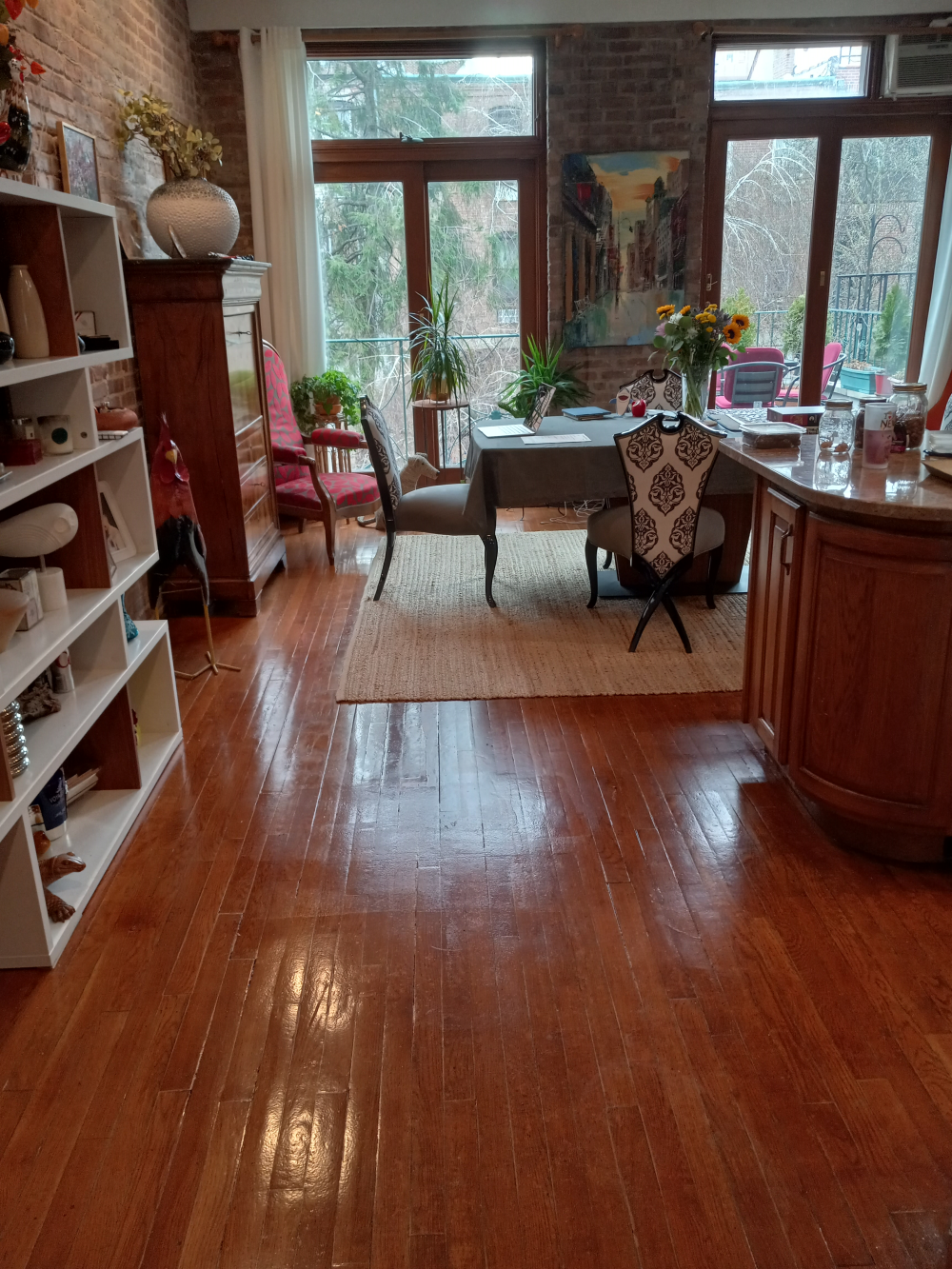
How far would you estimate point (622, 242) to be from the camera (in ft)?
20.4

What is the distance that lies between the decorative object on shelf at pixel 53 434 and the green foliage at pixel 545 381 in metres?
4.10

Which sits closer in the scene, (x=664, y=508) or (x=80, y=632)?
(x=80, y=632)

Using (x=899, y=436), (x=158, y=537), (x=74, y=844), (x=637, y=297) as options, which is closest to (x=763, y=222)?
(x=637, y=297)

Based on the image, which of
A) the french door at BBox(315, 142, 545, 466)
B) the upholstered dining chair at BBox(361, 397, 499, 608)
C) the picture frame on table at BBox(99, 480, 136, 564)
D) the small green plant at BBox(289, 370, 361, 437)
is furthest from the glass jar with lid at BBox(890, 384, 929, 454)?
the french door at BBox(315, 142, 545, 466)

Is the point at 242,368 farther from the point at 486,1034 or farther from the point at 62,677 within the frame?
the point at 486,1034

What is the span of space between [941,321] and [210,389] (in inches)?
188

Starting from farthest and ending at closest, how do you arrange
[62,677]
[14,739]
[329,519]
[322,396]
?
1. [322,396]
2. [329,519]
3. [62,677]
4. [14,739]

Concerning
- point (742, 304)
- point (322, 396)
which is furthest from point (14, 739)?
point (742, 304)

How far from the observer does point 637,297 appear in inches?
249

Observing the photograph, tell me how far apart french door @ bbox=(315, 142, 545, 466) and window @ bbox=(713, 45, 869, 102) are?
50.8 inches

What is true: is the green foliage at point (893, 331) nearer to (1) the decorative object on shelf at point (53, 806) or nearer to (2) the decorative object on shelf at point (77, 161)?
(2) the decorative object on shelf at point (77, 161)

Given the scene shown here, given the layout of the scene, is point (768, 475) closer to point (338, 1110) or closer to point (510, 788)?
point (510, 788)

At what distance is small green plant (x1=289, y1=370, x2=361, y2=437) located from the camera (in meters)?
6.13

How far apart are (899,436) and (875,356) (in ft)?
14.7
